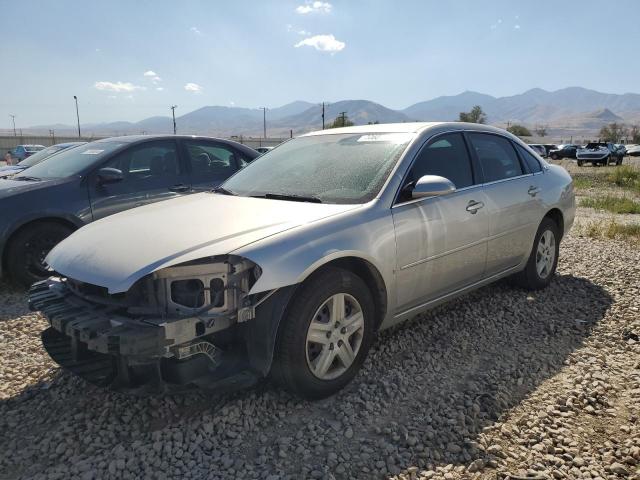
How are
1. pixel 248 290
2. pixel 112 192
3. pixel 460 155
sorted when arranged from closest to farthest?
pixel 248 290 → pixel 460 155 → pixel 112 192

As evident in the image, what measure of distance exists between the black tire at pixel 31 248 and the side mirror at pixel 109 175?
627 mm

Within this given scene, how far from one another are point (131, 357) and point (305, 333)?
90cm

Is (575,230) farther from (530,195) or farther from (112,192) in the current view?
(112,192)

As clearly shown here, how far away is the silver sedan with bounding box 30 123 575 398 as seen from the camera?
8.41 feet

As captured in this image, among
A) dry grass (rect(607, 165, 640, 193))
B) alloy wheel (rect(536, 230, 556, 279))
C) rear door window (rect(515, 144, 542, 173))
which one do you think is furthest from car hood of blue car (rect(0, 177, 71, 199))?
dry grass (rect(607, 165, 640, 193))

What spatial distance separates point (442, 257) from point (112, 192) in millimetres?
3803

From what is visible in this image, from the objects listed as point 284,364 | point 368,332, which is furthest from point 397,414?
point 284,364

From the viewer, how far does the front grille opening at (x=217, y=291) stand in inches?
101

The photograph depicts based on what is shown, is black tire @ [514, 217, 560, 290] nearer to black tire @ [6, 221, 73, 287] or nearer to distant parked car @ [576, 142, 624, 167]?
black tire @ [6, 221, 73, 287]

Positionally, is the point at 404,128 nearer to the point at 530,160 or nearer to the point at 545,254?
the point at 530,160

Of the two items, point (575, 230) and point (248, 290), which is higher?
point (248, 290)

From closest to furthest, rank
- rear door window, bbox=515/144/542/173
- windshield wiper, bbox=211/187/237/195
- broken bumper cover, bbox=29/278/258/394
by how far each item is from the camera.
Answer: broken bumper cover, bbox=29/278/258/394 < windshield wiper, bbox=211/187/237/195 < rear door window, bbox=515/144/542/173

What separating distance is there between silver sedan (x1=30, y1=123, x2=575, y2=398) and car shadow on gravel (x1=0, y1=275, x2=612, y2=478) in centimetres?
27

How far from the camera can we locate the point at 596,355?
3.67 metres
